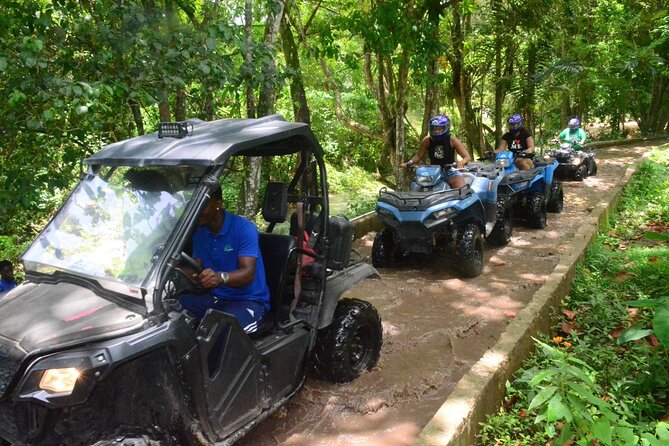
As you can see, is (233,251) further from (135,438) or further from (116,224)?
(135,438)

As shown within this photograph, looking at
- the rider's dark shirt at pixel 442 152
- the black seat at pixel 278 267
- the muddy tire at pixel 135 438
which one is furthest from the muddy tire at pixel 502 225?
the muddy tire at pixel 135 438

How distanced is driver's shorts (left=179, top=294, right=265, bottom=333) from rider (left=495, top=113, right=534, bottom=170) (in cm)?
701

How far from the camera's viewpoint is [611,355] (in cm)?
394

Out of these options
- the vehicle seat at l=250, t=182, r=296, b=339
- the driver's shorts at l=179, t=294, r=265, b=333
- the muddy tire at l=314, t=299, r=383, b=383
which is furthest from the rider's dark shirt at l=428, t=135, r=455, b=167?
the driver's shorts at l=179, t=294, r=265, b=333

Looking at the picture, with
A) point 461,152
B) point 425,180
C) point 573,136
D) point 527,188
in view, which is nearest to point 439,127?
point 461,152

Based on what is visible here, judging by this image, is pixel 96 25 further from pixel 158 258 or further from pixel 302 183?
pixel 158 258

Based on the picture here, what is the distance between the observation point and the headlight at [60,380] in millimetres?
2084

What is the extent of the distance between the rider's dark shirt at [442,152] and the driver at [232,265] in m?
4.35

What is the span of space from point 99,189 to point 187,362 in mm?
1197

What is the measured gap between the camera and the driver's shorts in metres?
3.15

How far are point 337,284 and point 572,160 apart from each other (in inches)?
418

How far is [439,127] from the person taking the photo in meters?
6.93

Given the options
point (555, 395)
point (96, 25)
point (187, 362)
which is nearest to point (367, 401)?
point (555, 395)

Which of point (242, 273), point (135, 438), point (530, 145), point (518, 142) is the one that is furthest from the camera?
point (518, 142)
